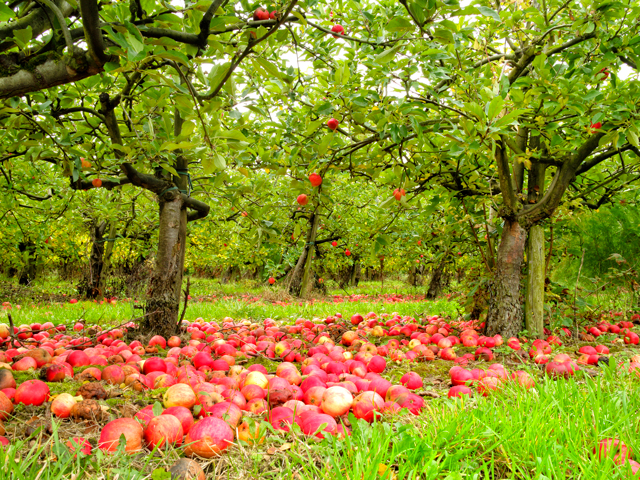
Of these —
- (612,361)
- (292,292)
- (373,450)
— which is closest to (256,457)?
(373,450)

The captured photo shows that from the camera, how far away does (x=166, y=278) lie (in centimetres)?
392

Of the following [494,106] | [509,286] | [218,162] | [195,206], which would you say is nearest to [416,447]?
[218,162]

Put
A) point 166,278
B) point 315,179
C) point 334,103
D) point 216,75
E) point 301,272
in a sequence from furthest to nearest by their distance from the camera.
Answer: point 301,272, point 166,278, point 315,179, point 334,103, point 216,75

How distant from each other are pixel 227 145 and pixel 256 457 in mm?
1520

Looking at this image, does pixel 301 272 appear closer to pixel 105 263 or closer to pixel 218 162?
pixel 105 263

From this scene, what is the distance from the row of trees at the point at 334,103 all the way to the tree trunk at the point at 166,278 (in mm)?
15

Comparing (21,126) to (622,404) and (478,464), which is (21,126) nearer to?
(478,464)

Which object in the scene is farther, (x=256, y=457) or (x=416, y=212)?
(x=416, y=212)

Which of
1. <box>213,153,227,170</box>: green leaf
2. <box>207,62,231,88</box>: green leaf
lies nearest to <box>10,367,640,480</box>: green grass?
<box>213,153,227,170</box>: green leaf

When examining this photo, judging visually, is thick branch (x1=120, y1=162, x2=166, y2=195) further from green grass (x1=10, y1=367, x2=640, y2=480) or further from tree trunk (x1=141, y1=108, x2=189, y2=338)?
green grass (x1=10, y1=367, x2=640, y2=480)

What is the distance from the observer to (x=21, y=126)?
3076 millimetres

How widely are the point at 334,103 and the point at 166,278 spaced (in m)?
2.44

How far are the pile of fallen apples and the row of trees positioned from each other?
76 cm

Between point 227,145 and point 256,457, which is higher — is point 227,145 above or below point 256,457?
above
